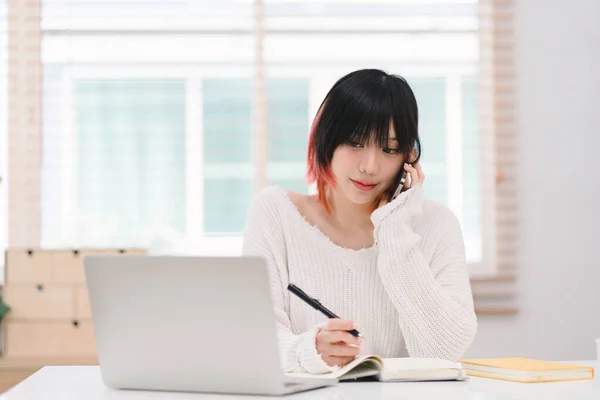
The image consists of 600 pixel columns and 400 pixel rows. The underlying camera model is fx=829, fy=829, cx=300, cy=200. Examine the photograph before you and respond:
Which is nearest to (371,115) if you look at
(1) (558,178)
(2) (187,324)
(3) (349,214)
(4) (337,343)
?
(3) (349,214)

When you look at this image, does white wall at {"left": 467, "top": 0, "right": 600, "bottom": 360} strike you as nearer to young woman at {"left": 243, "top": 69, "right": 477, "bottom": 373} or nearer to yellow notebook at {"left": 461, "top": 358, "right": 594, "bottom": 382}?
young woman at {"left": 243, "top": 69, "right": 477, "bottom": 373}

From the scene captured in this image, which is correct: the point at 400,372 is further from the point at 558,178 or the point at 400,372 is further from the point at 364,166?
the point at 558,178

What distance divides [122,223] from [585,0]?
1922 mm

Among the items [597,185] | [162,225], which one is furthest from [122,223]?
[597,185]

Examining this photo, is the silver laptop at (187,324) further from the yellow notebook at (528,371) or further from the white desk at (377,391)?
the yellow notebook at (528,371)

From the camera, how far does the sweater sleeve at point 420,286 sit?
1753 millimetres

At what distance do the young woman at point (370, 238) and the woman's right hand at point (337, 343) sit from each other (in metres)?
0.37

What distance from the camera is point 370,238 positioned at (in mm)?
2031

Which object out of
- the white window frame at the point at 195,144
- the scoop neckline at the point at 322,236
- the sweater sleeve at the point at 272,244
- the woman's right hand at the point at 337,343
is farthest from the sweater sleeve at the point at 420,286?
the white window frame at the point at 195,144

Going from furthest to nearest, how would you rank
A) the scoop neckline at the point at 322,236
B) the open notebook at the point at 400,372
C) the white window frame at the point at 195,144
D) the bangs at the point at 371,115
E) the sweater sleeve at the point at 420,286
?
the white window frame at the point at 195,144, the scoop neckline at the point at 322,236, the bangs at the point at 371,115, the sweater sleeve at the point at 420,286, the open notebook at the point at 400,372

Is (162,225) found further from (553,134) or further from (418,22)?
(553,134)

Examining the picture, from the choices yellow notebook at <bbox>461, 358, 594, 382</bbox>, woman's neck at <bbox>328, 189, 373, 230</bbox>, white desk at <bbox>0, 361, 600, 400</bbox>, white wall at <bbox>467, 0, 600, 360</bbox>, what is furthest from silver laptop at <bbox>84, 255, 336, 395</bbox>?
white wall at <bbox>467, 0, 600, 360</bbox>

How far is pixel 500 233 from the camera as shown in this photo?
9.94 feet

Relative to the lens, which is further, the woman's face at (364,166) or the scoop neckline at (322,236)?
the scoop neckline at (322,236)
